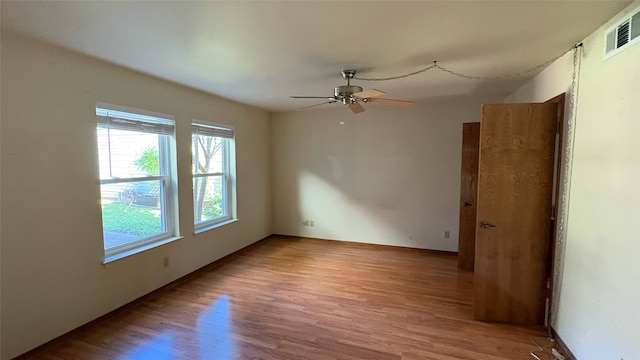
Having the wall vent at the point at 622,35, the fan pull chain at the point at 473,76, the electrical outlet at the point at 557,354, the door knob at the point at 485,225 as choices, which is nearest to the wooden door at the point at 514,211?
the door knob at the point at 485,225

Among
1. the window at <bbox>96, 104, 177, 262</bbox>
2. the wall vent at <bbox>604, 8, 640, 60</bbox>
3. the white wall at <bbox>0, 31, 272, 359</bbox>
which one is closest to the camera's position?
the wall vent at <bbox>604, 8, 640, 60</bbox>

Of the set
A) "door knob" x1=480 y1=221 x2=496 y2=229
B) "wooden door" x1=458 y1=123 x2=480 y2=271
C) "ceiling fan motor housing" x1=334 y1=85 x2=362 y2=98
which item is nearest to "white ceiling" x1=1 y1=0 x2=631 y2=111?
"ceiling fan motor housing" x1=334 y1=85 x2=362 y2=98

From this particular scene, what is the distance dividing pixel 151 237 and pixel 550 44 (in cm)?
411

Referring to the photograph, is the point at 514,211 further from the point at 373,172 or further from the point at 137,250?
the point at 137,250

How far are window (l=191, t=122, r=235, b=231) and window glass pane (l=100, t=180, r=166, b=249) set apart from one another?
1.88 ft

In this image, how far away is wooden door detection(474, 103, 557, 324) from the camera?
246 cm

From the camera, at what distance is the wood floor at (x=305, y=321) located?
2229 millimetres

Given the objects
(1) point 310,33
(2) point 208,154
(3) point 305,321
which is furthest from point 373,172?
(1) point 310,33

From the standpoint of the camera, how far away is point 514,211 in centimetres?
254

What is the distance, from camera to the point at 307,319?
2.67 metres

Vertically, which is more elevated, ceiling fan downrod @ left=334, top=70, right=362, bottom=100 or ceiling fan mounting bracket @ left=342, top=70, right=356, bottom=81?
ceiling fan mounting bracket @ left=342, top=70, right=356, bottom=81

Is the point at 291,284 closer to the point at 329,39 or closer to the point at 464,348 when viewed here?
the point at 464,348

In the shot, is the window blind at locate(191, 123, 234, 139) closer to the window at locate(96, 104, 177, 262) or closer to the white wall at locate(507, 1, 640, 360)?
the window at locate(96, 104, 177, 262)

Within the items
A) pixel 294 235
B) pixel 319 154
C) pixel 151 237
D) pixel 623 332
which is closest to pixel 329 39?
pixel 623 332
